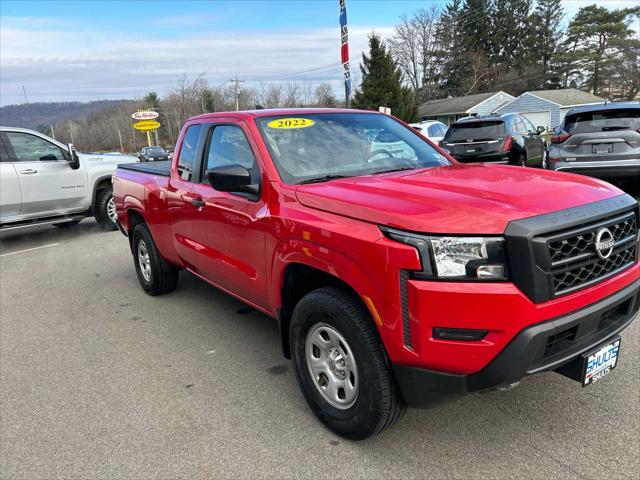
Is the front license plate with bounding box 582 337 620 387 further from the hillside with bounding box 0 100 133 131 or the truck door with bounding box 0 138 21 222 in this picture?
the hillside with bounding box 0 100 133 131

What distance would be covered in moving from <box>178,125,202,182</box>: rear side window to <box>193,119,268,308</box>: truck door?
0.23m

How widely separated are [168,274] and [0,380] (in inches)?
72.9

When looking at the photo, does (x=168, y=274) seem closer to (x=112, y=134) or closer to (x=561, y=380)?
(x=561, y=380)

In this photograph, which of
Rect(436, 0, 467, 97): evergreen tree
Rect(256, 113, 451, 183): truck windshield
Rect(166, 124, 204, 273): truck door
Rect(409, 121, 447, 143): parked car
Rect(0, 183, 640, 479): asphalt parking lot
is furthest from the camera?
Rect(436, 0, 467, 97): evergreen tree

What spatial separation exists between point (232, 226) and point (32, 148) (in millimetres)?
6852

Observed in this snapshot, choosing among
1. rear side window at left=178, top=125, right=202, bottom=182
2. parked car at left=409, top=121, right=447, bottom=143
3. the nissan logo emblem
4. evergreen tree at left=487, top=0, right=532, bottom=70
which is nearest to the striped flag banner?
parked car at left=409, top=121, right=447, bottom=143

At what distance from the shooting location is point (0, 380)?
145 inches

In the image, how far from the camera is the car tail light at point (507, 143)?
1052cm

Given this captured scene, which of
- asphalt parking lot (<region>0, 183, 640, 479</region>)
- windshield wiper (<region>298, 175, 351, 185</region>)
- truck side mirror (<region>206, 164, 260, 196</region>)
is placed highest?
truck side mirror (<region>206, 164, 260, 196</region>)

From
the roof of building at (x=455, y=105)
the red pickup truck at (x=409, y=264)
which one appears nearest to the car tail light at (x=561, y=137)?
the red pickup truck at (x=409, y=264)

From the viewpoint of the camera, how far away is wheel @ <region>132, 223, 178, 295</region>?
5.05 metres

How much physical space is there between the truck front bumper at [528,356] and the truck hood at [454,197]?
48 cm

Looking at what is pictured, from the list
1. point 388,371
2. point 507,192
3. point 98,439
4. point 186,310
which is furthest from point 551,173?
point 186,310

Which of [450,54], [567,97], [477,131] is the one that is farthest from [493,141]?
[450,54]
